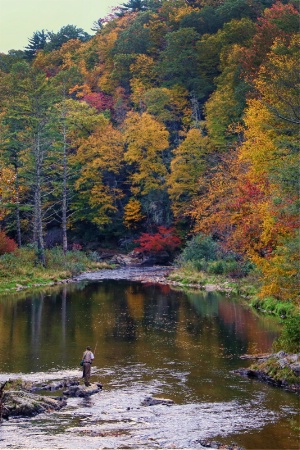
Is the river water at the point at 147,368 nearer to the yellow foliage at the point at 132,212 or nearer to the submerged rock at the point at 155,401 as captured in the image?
the submerged rock at the point at 155,401

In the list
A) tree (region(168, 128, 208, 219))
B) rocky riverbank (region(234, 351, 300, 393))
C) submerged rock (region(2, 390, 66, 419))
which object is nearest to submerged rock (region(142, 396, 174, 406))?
submerged rock (region(2, 390, 66, 419))

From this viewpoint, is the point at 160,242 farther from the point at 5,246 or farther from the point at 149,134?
the point at 5,246

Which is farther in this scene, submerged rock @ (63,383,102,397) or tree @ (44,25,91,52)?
tree @ (44,25,91,52)

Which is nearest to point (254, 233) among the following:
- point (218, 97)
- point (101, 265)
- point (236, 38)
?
point (101, 265)

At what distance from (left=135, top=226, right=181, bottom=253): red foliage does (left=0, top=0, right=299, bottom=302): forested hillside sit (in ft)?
0.81

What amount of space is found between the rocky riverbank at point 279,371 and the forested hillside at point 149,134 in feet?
48.5

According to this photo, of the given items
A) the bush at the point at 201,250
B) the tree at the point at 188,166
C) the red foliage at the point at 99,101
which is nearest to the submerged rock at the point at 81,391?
the bush at the point at 201,250

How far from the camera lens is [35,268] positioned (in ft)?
174

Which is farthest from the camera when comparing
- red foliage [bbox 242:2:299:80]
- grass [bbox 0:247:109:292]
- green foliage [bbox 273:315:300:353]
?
red foliage [bbox 242:2:299:80]

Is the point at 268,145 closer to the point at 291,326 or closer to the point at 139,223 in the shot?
the point at 291,326

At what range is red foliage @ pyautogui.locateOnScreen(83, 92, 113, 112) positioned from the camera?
88.8 metres

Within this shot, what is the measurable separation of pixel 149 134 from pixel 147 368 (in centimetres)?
4918

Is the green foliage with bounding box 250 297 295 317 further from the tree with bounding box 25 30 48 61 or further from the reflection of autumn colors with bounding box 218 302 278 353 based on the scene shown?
the tree with bounding box 25 30 48 61

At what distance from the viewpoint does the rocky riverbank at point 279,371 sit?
66.7ft
